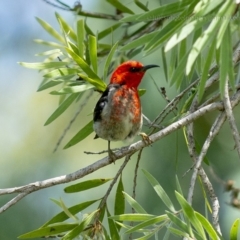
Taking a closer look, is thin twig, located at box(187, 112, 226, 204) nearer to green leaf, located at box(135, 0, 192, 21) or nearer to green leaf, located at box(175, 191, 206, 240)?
green leaf, located at box(175, 191, 206, 240)

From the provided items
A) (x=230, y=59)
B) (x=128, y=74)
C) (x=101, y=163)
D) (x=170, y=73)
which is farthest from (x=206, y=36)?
(x=128, y=74)

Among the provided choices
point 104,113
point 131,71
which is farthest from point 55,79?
point 131,71

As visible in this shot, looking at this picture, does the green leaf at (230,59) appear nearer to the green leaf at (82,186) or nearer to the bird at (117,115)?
the green leaf at (82,186)

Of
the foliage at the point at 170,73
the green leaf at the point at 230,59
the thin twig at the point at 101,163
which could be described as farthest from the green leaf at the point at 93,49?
the green leaf at the point at 230,59

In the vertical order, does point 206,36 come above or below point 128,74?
below

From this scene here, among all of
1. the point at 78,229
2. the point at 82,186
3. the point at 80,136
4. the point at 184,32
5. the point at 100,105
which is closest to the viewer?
the point at 184,32

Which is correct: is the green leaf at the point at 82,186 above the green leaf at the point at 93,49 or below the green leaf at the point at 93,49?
below

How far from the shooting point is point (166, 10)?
A: 2049 millimetres

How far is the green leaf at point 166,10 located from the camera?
2.01m

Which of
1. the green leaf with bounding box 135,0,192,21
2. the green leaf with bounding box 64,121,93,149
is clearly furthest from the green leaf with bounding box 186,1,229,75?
the green leaf with bounding box 64,121,93,149

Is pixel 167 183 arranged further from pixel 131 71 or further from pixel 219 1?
pixel 219 1

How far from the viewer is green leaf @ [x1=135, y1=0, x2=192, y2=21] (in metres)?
2.01

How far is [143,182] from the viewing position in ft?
16.1

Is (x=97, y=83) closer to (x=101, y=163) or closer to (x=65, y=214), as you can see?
(x=101, y=163)
